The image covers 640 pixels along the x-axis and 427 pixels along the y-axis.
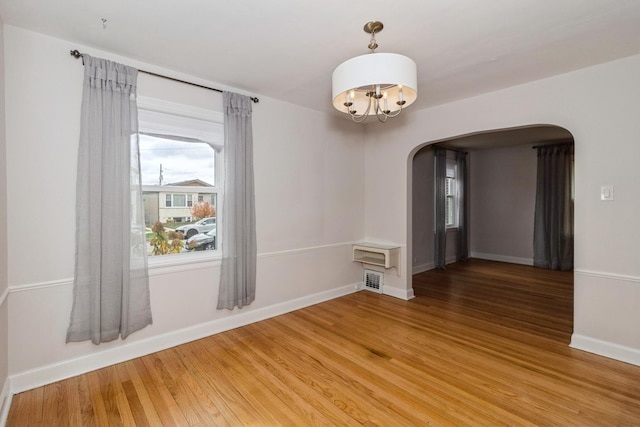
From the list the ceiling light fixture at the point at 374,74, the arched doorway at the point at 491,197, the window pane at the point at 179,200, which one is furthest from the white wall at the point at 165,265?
the arched doorway at the point at 491,197

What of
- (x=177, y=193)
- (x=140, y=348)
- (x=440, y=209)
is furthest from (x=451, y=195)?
(x=140, y=348)

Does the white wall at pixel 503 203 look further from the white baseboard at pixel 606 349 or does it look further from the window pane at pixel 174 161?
the window pane at pixel 174 161

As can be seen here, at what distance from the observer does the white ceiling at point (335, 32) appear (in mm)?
1878

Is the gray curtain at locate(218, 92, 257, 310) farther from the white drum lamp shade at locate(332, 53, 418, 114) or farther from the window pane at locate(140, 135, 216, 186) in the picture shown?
the white drum lamp shade at locate(332, 53, 418, 114)

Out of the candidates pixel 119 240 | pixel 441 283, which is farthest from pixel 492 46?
pixel 441 283

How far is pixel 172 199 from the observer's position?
9.48 ft

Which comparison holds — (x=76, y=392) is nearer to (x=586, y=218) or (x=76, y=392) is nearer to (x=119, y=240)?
(x=119, y=240)

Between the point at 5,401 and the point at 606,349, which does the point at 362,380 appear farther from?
the point at 5,401

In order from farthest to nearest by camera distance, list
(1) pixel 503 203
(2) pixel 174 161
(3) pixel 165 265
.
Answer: (1) pixel 503 203 → (2) pixel 174 161 → (3) pixel 165 265

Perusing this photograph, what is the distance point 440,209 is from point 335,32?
4.65m

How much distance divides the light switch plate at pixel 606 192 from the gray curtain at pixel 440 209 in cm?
333

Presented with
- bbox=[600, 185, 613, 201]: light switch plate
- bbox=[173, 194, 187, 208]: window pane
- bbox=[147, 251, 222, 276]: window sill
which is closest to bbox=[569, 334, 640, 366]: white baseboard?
bbox=[600, 185, 613, 201]: light switch plate

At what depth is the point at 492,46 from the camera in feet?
7.72

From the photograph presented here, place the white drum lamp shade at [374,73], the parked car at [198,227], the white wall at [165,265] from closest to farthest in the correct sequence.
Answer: the white drum lamp shade at [374,73]
the white wall at [165,265]
the parked car at [198,227]
